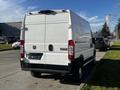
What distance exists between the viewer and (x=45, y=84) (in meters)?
9.05

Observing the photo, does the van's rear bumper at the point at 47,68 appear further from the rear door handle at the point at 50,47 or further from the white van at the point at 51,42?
the rear door handle at the point at 50,47

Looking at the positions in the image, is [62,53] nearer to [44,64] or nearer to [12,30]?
[44,64]

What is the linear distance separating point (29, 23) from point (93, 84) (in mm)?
3316

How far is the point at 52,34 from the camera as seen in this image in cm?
902

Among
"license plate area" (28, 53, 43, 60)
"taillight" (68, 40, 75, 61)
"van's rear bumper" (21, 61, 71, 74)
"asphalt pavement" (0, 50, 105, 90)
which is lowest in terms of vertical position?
"asphalt pavement" (0, 50, 105, 90)

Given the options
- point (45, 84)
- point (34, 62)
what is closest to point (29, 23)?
point (34, 62)

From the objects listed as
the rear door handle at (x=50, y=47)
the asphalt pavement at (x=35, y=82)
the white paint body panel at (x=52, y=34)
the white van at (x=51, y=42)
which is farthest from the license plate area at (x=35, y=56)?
the asphalt pavement at (x=35, y=82)

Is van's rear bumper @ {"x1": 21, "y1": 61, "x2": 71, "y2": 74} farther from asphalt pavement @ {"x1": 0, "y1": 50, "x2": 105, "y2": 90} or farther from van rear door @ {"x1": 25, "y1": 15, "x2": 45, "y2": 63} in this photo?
asphalt pavement @ {"x1": 0, "y1": 50, "x2": 105, "y2": 90}

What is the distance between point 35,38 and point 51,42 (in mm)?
692

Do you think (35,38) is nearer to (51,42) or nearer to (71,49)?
(51,42)

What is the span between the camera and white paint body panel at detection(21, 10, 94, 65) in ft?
28.7

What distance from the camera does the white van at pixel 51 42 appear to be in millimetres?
8680

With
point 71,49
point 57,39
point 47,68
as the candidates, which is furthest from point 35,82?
point 71,49

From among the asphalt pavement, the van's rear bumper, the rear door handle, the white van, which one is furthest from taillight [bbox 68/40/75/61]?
the asphalt pavement
